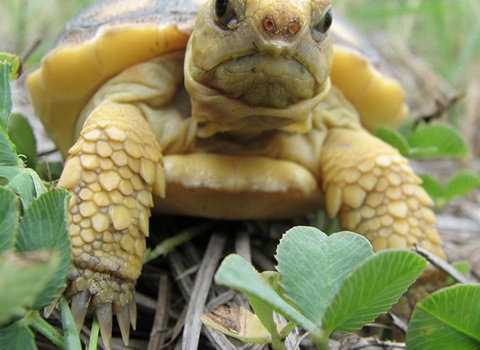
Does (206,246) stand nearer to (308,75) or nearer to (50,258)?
(308,75)

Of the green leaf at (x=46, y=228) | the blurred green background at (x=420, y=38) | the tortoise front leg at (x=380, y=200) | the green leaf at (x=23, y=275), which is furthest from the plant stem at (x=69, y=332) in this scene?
the blurred green background at (x=420, y=38)

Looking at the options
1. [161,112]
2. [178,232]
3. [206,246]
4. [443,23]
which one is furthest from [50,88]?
[443,23]

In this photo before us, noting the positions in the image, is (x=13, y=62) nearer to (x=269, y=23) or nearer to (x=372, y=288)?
(x=269, y=23)

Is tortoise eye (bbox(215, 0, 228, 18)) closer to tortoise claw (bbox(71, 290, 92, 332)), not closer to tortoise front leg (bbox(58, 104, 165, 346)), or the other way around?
tortoise front leg (bbox(58, 104, 165, 346))

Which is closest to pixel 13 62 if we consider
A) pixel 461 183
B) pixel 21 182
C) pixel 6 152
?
pixel 6 152

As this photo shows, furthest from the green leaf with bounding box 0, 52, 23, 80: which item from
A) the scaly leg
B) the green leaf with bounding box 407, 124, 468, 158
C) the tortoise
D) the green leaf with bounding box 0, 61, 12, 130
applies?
the green leaf with bounding box 407, 124, 468, 158
